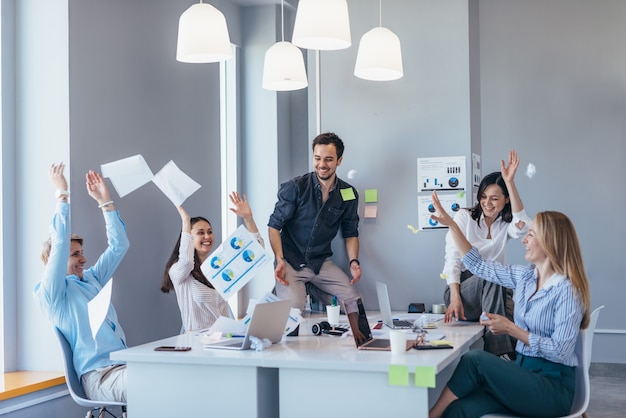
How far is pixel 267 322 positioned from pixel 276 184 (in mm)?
4158

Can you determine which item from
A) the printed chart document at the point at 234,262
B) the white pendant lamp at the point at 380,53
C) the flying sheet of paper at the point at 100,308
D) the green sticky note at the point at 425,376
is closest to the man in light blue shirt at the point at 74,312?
the flying sheet of paper at the point at 100,308

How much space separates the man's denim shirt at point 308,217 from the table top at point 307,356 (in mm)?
1527

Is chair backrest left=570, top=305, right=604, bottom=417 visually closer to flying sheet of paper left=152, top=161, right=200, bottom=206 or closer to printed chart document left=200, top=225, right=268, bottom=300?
printed chart document left=200, top=225, right=268, bottom=300

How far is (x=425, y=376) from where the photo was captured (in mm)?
2389

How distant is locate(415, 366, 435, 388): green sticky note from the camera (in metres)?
2.38

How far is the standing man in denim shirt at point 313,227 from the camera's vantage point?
4.59 metres

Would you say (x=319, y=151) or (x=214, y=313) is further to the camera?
(x=319, y=151)

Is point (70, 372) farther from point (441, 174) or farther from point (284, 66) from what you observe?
point (441, 174)

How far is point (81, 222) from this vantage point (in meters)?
3.98

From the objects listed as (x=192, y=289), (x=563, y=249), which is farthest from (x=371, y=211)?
(x=563, y=249)

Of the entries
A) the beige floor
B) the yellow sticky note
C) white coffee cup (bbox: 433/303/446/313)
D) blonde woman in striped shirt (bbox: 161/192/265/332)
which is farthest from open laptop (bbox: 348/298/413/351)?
the beige floor

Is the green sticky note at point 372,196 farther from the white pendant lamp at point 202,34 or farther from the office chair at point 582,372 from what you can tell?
the office chair at point 582,372

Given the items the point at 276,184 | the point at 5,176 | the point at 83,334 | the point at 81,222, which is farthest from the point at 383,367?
the point at 276,184

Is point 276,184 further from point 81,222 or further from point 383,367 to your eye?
point 383,367
